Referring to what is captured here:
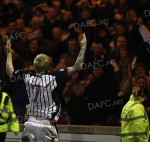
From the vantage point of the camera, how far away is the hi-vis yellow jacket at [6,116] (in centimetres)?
1017

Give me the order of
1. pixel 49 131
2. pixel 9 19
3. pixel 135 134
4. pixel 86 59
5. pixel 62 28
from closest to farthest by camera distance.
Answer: pixel 49 131, pixel 135 134, pixel 86 59, pixel 62 28, pixel 9 19

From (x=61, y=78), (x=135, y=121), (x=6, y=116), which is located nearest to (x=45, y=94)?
(x=61, y=78)

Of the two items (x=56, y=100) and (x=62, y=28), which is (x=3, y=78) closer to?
(x=62, y=28)

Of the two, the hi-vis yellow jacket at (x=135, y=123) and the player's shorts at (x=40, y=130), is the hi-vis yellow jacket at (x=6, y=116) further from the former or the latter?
the player's shorts at (x=40, y=130)

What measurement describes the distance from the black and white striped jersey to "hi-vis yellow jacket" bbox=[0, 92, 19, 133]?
265 cm

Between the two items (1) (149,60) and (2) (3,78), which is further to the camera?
(2) (3,78)

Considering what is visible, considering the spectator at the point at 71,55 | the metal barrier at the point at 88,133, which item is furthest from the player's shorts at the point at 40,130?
the spectator at the point at 71,55

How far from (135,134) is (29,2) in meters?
6.92

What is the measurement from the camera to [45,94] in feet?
24.7

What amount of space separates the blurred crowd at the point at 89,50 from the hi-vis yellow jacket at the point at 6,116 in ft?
3.39

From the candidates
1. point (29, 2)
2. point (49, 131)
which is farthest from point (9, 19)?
point (49, 131)

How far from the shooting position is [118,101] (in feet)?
36.4

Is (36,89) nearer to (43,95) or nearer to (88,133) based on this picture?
(43,95)

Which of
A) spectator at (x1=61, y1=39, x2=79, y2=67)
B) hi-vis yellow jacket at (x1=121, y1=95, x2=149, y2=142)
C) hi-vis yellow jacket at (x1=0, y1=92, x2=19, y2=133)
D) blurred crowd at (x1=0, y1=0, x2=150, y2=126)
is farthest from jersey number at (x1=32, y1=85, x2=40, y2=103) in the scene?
spectator at (x1=61, y1=39, x2=79, y2=67)
